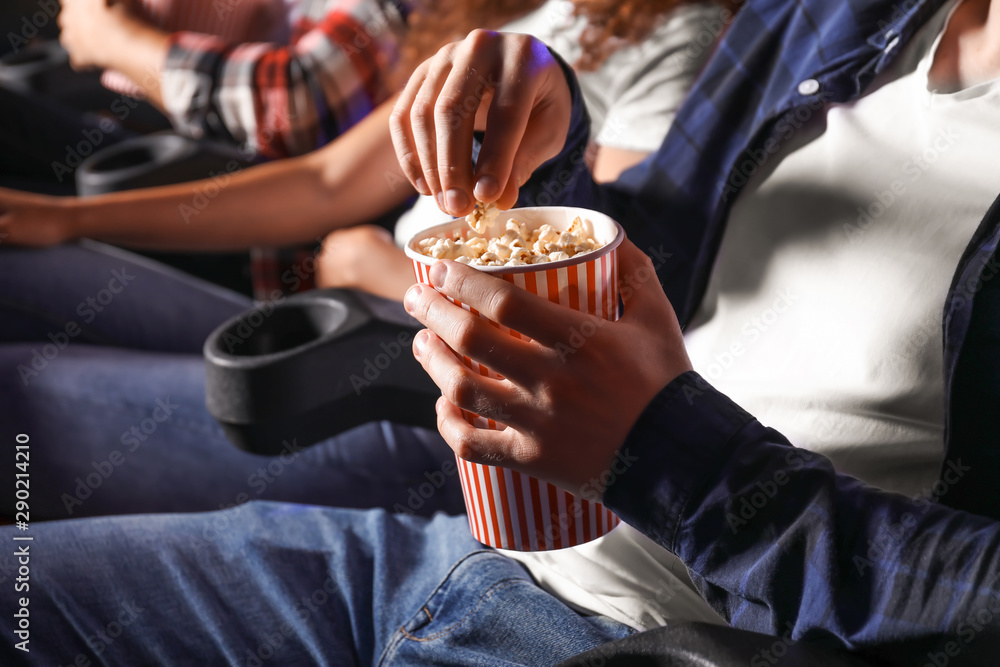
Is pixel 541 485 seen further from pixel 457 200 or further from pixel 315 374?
pixel 315 374

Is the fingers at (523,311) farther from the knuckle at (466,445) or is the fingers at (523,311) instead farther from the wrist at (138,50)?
the wrist at (138,50)

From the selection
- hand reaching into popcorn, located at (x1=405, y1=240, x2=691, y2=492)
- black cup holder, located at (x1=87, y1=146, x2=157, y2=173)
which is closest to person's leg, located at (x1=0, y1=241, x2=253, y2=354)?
black cup holder, located at (x1=87, y1=146, x2=157, y2=173)

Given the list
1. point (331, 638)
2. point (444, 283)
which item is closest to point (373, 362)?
point (331, 638)

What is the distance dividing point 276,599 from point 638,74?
101 cm

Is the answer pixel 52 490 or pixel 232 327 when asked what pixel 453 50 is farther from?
pixel 52 490

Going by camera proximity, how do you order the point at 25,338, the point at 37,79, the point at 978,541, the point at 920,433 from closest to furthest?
the point at 978,541, the point at 920,433, the point at 25,338, the point at 37,79

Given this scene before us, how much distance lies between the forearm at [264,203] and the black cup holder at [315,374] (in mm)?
476

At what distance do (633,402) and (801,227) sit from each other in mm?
369

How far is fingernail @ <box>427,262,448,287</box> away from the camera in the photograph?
1.84 ft

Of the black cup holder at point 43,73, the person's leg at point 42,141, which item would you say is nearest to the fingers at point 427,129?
the person's leg at point 42,141

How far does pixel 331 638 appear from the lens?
77 cm

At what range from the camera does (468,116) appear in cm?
67

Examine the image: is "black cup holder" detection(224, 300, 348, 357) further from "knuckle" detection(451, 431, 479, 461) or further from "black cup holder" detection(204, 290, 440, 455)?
"knuckle" detection(451, 431, 479, 461)

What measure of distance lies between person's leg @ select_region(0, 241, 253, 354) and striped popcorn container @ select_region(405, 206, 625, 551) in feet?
3.06
